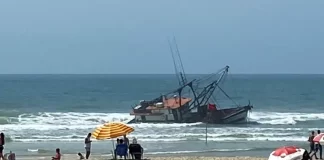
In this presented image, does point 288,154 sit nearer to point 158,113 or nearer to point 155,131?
point 155,131

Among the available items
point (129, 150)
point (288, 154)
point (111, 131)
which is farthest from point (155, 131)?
point (288, 154)

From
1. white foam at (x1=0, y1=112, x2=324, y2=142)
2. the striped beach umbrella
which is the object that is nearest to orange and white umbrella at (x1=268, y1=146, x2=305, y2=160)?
the striped beach umbrella

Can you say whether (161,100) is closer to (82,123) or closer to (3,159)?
(82,123)

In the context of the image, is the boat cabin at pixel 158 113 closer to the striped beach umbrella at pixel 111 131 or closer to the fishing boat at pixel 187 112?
the fishing boat at pixel 187 112

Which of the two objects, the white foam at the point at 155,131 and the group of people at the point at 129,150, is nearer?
Answer: the group of people at the point at 129,150

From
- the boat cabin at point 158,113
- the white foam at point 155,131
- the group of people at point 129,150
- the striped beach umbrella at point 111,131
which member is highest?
the boat cabin at point 158,113

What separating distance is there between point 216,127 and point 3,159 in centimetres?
2584

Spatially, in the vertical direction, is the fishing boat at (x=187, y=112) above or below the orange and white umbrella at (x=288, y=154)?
above

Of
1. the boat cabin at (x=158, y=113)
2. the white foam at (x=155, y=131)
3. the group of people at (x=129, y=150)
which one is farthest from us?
the boat cabin at (x=158, y=113)

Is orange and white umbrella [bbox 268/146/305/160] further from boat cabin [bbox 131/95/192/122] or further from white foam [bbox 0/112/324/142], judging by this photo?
boat cabin [bbox 131/95/192/122]

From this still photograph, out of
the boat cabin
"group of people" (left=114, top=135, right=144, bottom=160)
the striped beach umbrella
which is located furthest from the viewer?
the boat cabin

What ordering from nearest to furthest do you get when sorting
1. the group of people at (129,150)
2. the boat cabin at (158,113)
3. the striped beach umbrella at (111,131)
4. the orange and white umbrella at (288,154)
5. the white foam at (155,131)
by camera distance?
the orange and white umbrella at (288,154), the striped beach umbrella at (111,131), the group of people at (129,150), the white foam at (155,131), the boat cabin at (158,113)

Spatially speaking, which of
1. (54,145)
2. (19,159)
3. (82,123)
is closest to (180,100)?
(82,123)

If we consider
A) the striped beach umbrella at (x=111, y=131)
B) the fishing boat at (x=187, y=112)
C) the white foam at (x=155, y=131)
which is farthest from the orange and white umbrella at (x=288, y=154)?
the fishing boat at (x=187, y=112)
